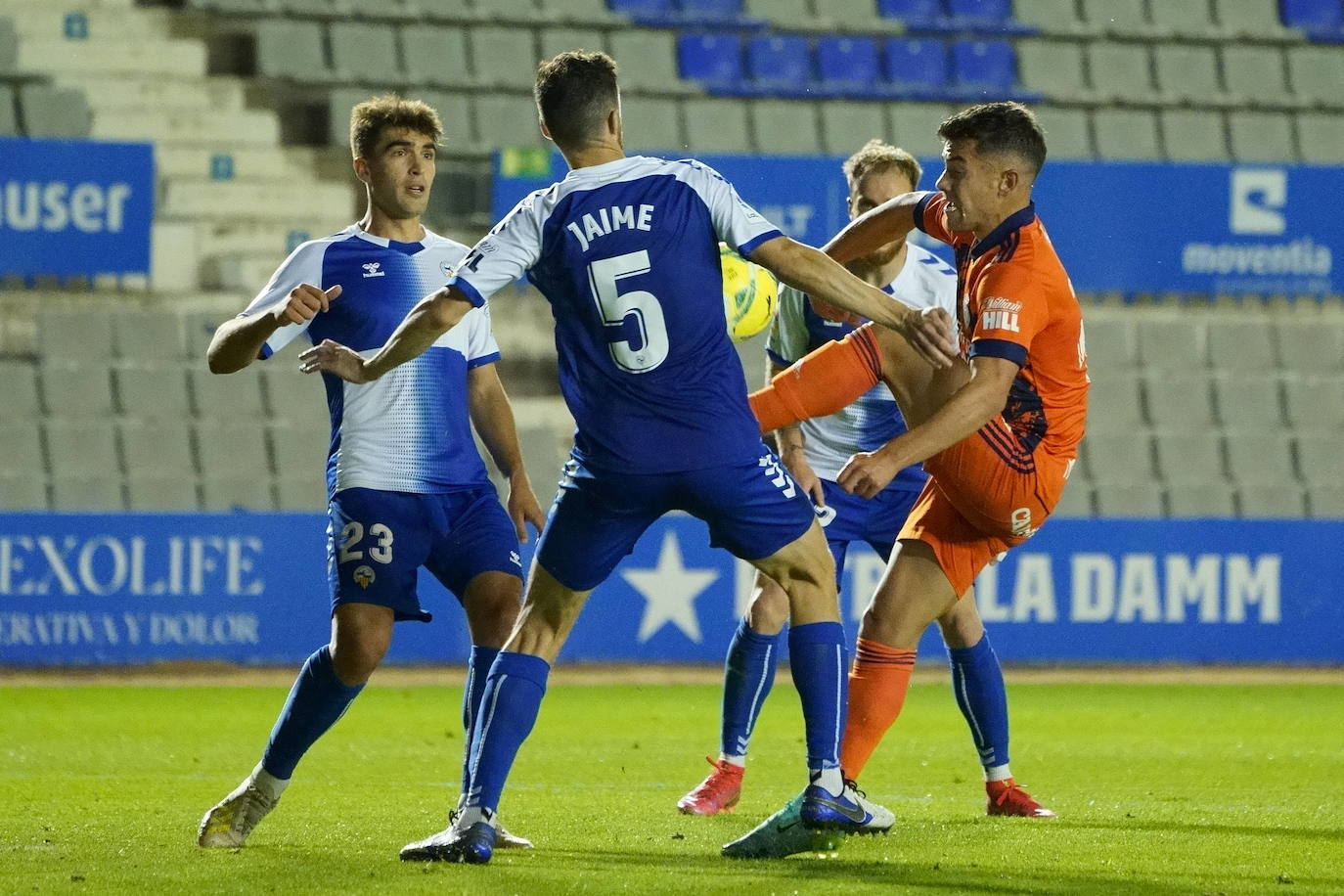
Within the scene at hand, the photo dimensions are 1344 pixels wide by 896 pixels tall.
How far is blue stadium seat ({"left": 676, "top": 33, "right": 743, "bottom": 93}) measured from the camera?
15.1 meters

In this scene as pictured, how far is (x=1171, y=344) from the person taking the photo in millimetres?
14992

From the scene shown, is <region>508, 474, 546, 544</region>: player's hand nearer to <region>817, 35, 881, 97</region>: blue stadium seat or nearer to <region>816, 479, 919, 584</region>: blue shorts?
<region>816, 479, 919, 584</region>: blue shorts

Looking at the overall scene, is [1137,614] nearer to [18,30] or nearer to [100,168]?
[100,168]

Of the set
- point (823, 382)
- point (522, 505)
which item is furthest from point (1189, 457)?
point (522, 505)

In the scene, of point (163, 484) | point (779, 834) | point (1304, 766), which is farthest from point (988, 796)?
point (163, 484)

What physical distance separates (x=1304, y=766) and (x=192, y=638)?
21.9 ft

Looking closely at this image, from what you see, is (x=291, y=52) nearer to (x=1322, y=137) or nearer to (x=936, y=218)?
(x=1322, y=137)

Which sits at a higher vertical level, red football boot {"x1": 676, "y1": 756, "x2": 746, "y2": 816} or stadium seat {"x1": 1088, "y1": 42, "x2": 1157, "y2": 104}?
stadium seat {"x1": 1088, "y1": 42, "x2": 1157, "y2": 104}

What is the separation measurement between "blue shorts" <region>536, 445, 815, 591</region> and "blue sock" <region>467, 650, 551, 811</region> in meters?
0.23

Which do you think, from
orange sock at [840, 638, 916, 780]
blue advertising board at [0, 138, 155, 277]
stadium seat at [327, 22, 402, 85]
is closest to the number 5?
orange sock at [840, 638, 916, 780]

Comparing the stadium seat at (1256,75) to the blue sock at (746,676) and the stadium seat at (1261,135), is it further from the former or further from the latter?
the blue sock at (746,676)

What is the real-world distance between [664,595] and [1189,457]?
4969 millimetres

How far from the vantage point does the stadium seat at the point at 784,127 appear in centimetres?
1489

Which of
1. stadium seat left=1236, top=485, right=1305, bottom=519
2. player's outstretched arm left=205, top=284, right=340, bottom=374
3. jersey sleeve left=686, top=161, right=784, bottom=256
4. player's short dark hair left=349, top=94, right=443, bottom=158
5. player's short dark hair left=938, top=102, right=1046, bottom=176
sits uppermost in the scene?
player's short dark hair left=349, top=94, right=443, bottom=158
